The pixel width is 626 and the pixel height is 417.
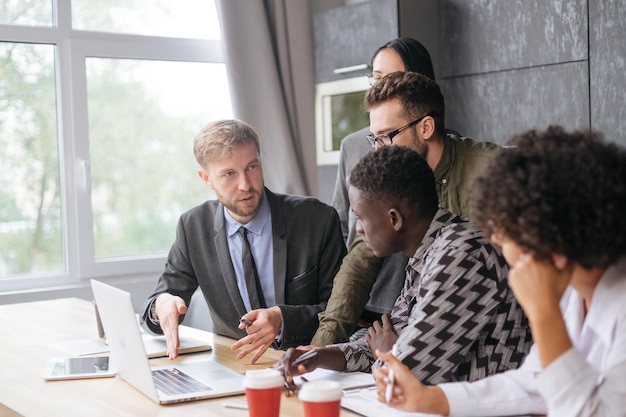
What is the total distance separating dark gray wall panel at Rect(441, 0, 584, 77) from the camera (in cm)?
318

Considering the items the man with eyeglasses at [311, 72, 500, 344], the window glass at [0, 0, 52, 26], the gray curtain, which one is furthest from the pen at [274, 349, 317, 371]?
the window glass at [0, 0, 52, 26]

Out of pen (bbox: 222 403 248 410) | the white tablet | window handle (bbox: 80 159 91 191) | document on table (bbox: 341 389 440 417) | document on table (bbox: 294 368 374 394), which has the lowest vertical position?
the white tablet

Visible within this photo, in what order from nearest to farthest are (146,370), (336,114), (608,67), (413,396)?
(413,396) < (146,370) < (608,67) < (336,114)

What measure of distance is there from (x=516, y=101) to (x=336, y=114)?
42.7 inches

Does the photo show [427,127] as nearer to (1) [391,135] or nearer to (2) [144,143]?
(1) [391,135]

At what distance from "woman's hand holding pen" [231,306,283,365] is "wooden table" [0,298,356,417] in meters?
0.03

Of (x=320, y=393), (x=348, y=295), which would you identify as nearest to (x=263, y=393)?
(x=320, y=393)

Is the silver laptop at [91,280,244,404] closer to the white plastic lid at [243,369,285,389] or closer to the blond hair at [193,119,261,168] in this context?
the white plastic lid at [243,369,285,389]

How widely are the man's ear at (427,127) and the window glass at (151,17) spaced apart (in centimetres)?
235

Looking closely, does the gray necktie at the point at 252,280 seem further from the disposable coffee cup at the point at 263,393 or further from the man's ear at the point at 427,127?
the disposable coffee cup at the point at 263,393

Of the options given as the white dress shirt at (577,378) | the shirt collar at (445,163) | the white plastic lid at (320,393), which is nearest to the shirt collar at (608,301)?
the white dress shirt at (577,378)

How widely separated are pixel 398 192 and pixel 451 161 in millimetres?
627

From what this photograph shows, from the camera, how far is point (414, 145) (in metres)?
2.33

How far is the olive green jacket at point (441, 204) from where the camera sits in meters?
2.29
